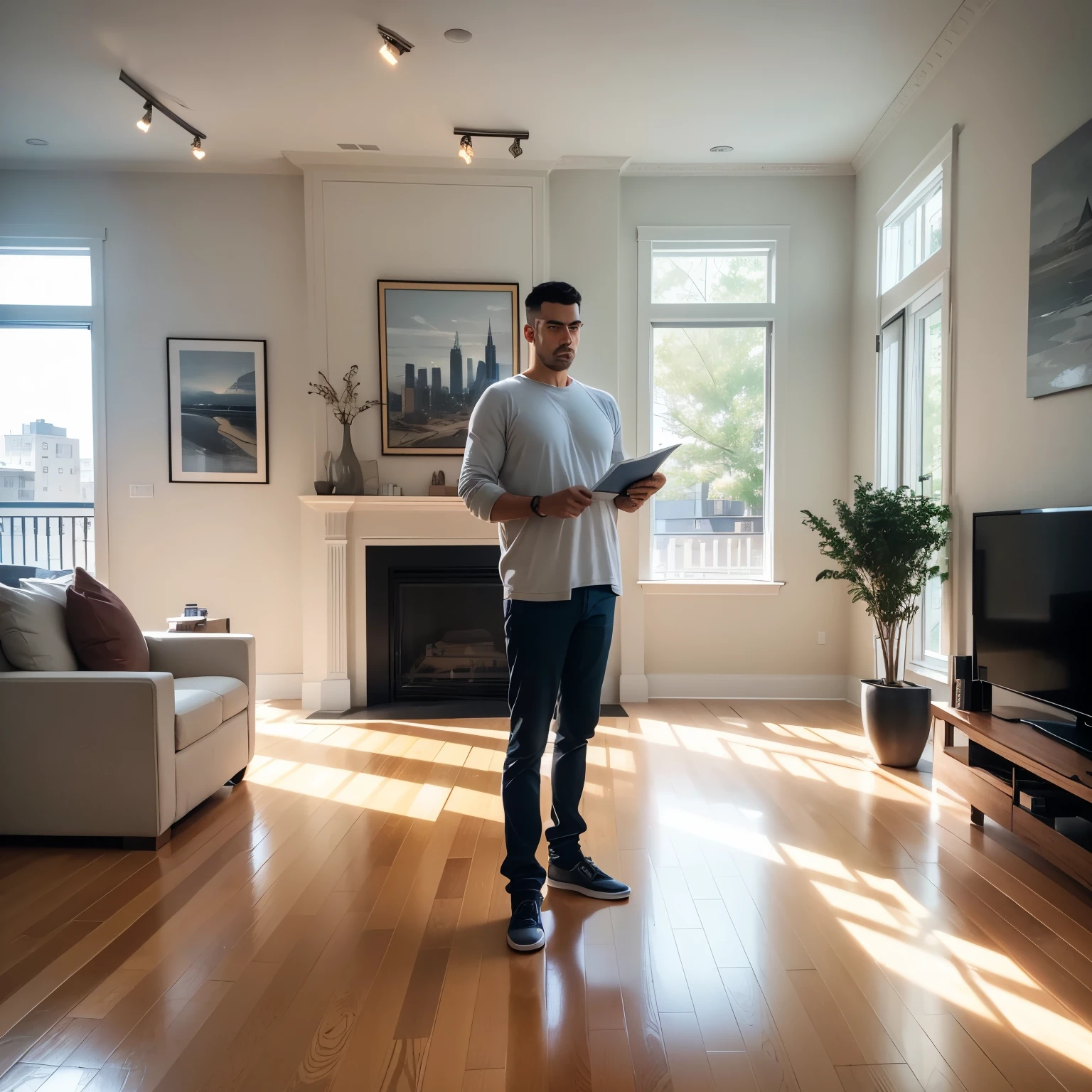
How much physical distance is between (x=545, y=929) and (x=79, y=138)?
16.1 feet

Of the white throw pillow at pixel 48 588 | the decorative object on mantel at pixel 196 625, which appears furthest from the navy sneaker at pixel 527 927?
the decorative object on mantel at pixel 196 625

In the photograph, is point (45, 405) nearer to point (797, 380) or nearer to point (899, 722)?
point (797, 380)

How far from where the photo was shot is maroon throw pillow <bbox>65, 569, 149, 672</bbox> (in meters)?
2.95

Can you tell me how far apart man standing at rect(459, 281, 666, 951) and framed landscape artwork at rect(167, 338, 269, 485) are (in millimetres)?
3352

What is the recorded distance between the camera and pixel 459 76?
12.7 ft

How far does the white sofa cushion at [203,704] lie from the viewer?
2819 millimetres

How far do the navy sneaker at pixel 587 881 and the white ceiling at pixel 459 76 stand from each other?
3.29 meters

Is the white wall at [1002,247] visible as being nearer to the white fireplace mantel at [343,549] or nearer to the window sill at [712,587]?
the window sill at [712,587]

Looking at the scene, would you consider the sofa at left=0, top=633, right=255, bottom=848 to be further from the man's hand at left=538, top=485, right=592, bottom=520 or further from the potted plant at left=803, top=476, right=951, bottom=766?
the potted plant at left=803, top=476, right=951, bottom=766

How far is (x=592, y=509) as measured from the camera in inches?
82.0

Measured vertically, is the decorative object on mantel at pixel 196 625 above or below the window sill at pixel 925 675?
above

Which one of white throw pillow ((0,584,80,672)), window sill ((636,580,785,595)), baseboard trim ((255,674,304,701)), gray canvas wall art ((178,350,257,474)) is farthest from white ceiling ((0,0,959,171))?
baseboard trim ((255,674,304,701))

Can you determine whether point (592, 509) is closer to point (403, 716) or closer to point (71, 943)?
point (71, 943)

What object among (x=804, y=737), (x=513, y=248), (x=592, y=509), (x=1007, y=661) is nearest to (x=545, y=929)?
(x=592, y=509)
